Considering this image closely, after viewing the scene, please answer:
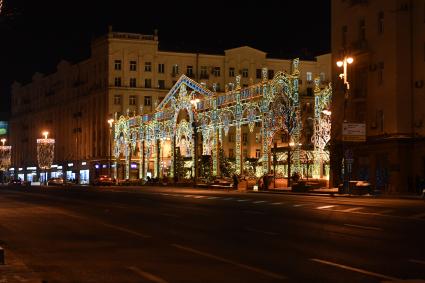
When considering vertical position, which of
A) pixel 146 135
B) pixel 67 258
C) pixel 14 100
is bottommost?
pixel 67 258

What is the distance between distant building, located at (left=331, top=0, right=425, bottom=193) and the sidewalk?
38.7 meters

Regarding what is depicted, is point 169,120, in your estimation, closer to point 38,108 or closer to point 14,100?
point 38,108

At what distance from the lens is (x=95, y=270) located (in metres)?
14.0

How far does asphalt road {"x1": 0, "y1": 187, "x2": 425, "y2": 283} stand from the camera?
13.3 metres

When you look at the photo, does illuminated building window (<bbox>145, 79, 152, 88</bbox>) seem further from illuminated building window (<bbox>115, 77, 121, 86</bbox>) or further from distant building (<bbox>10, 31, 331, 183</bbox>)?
illuminated building window (<bbox>115, 77, 121, 86</bbox>)

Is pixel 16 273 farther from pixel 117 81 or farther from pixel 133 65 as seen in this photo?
pixel 133 65

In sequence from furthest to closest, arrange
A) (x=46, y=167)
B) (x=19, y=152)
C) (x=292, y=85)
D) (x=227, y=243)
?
(x=19, y=152)
(x=46, y=167)
(x=292, y=85)
(x=227, y=243)

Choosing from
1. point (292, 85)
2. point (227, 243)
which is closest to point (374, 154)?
point (292, 85)

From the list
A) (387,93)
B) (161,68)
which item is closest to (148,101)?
(161,68)

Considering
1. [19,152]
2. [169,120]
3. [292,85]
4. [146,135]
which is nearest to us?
[292,85]

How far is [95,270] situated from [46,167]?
122959 millimetres

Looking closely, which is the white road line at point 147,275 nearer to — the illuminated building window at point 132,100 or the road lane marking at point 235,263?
the road lane marking at point 235,263

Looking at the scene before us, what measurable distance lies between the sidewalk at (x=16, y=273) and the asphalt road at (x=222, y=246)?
174mm

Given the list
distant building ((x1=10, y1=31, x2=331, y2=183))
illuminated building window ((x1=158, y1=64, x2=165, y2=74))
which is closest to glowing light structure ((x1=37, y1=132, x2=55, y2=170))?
distant building ((x1=10, y1=31, x2=331, y2=183))
